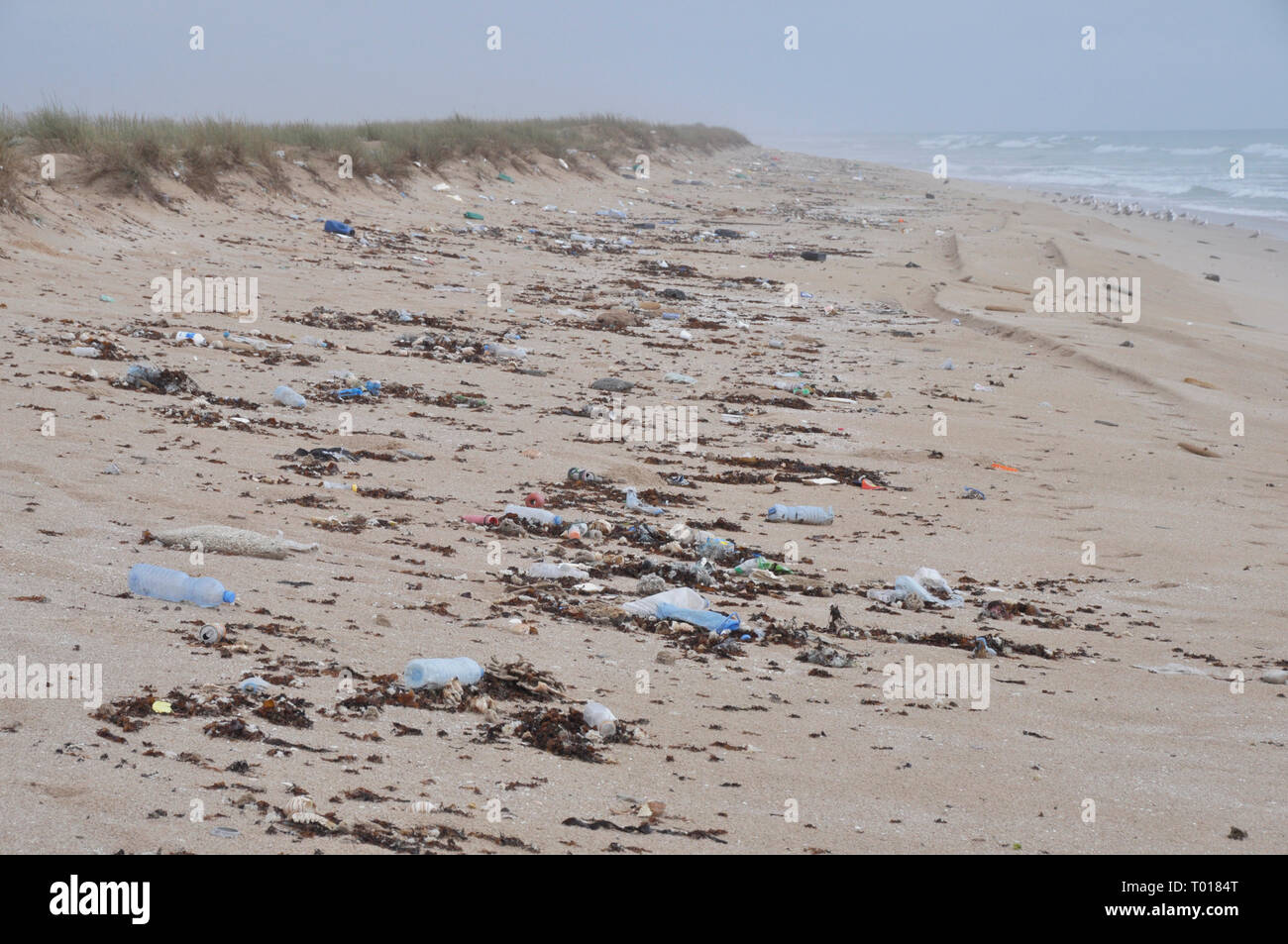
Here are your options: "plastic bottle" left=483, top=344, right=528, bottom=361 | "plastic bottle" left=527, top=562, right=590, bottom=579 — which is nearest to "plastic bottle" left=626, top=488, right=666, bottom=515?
"plastic bottle" left=527, top=562, right=590, bottom=579

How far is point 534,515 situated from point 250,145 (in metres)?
10.0

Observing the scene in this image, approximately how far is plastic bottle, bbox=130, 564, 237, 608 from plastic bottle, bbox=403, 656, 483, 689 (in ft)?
2.33

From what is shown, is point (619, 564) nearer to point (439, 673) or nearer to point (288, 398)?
point (439, 673)

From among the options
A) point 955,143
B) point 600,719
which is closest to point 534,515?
point 600,719

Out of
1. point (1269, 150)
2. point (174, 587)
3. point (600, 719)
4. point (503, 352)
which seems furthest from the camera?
point (1269, 150)

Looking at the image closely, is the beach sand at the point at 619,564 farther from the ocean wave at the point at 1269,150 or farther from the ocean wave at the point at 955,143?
the ocean wave at the point at 955,143

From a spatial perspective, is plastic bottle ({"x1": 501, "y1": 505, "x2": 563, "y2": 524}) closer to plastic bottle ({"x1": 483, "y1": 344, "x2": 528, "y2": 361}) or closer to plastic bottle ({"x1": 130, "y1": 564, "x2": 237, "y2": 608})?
plastic bottle ({"x1": 130, "y1": 564, "x2": 237, "y2": 608})

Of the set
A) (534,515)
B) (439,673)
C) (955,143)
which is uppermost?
(955,143)

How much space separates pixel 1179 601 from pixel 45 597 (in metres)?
4.43

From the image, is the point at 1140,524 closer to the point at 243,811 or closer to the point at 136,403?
the point at 243,811

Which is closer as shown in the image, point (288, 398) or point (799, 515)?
point (799, 515)

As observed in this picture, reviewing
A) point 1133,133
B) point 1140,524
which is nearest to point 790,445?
point 1140,524

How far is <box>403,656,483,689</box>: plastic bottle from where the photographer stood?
2988mm

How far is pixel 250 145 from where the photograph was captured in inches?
504
